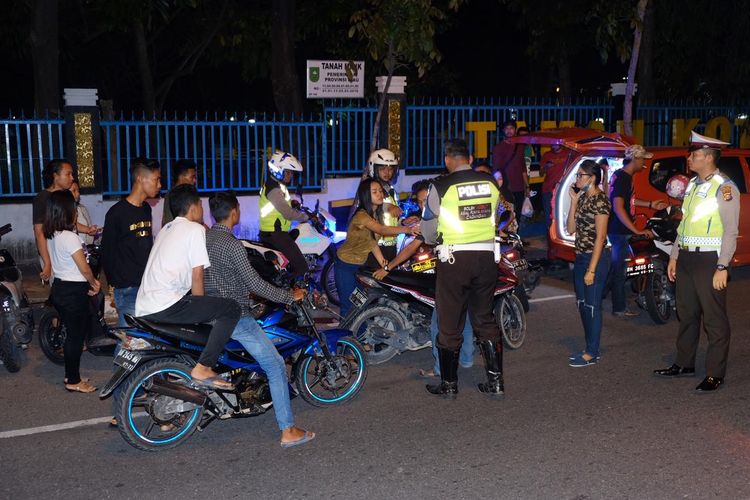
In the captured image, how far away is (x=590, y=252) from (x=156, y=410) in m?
3.99

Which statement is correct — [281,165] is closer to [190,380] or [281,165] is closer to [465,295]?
[465,295]

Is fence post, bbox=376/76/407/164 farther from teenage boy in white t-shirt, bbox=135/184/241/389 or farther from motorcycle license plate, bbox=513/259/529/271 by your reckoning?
teenage boy in white t-shirt, bbox=135/184/241/389

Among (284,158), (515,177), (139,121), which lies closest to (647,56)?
(515,177)

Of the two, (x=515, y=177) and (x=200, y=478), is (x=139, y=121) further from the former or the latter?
(x=200, y=478)

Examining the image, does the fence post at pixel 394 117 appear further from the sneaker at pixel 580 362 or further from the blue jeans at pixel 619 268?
the sneaker at pixel 580 362

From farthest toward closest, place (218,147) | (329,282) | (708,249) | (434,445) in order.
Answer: (218,147) < (329,282) < (708,249) < (434,445)

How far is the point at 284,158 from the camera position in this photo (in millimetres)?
9344

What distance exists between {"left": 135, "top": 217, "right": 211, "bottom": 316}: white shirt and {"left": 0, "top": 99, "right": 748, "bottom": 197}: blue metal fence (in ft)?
22.6

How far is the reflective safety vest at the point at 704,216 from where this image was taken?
23.4 ft

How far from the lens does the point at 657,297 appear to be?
9.54 meters

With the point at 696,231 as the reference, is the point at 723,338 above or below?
below

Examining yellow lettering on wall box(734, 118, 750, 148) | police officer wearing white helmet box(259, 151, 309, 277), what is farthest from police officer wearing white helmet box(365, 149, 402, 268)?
yellow lettering on wall box(734, 118, 750, 148)

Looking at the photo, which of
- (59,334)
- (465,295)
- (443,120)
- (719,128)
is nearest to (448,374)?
(465,295)

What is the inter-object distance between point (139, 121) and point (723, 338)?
9341 mm
